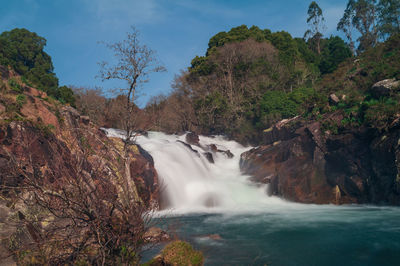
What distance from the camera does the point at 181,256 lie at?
7.23 metres

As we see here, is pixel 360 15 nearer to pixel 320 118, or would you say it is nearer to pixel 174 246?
pixel 320 118

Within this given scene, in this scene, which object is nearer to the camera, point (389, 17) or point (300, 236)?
point (300, 236)

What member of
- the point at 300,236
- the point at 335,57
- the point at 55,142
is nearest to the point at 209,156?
the point at 300,236

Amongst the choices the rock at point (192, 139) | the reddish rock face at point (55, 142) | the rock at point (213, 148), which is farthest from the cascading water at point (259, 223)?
the rock at point (192, 139)

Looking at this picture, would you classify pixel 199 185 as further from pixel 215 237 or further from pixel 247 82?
pixel 247 82

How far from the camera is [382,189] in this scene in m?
17.1

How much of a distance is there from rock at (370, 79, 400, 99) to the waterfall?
991 cm

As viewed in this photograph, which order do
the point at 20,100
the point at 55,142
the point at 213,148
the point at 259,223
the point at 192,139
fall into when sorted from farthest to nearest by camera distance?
the point at 192,139, the point at 213,148, the point at 259,223, the point at 20,100, the point at 55,142

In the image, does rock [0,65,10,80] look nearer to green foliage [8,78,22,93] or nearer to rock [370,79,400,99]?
green foliage [8,78,22,93]

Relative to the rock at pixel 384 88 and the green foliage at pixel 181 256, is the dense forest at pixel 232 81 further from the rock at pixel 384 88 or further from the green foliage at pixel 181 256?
the green foliage at pixel 181 256

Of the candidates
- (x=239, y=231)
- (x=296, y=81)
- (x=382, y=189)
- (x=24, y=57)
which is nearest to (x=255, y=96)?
(x=296, y=81)

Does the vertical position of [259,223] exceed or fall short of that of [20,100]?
it falls short

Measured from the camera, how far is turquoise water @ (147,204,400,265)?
9.54 m

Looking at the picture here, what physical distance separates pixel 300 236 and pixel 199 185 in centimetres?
1112
